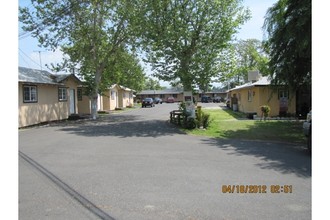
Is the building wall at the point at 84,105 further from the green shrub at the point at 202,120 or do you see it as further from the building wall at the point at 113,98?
the green shrub at the point at 202,120

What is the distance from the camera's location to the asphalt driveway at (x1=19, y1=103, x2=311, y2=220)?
4988 mm

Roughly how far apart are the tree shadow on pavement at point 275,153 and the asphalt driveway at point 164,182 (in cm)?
3

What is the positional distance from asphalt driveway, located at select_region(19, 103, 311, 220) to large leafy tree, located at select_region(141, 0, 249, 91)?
9189 mm

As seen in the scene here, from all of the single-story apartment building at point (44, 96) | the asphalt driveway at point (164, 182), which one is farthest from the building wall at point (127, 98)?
the asphalt driveway at point (164, 182)

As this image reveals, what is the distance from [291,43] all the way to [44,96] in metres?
16.6

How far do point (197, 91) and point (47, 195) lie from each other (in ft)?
50.2

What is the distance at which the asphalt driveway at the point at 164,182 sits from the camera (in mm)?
4988

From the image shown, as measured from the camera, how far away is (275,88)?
17.0 meters

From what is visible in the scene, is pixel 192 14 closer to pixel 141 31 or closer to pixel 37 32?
pixel 141 31

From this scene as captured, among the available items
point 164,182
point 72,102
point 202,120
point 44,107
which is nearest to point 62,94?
point 72,102

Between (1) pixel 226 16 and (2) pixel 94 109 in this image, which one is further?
(2) pixel 94 109

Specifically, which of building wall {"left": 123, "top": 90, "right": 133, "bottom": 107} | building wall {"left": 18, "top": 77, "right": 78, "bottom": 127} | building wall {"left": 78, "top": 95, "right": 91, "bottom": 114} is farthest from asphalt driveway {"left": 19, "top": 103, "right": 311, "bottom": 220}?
building wall {"left": 123, "top": 90, "right": 133, "bottom": 107}

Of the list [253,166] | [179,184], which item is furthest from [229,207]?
[253,166]
